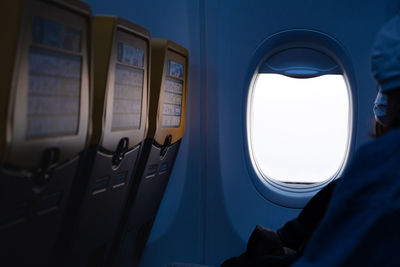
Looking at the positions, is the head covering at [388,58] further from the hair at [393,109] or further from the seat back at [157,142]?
the seat back at [157,142]

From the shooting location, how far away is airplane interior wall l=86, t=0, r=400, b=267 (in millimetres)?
3410

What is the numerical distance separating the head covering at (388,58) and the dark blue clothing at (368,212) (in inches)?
4.0

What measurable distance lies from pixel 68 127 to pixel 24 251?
445 millimetres

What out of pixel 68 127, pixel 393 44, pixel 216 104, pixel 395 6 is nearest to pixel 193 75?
pixel 216 104

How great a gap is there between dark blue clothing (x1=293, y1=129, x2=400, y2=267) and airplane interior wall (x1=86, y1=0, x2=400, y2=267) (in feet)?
8.41

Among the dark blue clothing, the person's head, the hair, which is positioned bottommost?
the dark blue clothing

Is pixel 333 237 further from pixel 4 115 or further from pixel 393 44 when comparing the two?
pixel 4 115

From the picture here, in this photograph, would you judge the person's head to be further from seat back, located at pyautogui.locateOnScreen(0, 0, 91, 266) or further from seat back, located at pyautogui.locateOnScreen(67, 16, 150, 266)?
seat back, located at pyautogui.locateOnScreen(67, 16, 150, 266)

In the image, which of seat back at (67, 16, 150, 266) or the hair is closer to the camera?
the hair

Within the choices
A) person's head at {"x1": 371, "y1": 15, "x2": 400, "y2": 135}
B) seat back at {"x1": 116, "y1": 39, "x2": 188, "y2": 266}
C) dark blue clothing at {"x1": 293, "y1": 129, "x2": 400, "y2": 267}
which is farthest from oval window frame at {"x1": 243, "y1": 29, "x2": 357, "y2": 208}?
dark blue clothing at {"x1": 293, "y1": 129, "x2": 400, "y2": 267}

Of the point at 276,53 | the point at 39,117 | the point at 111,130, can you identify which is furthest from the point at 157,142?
the point at 39,117

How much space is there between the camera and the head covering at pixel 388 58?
0.97 metres

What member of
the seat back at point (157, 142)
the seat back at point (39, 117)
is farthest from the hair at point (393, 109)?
the seat back at point (157, 142)

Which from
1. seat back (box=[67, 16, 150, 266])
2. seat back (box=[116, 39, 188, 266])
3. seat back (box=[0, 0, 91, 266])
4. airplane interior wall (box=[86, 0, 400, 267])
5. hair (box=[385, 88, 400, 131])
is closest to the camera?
hair (box=[385, 88, 400, 131])
